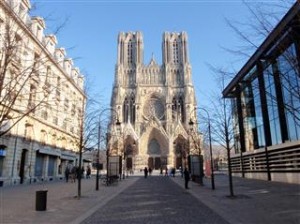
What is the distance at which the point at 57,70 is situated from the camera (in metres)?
37.8

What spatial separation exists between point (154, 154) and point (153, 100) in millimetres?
16835

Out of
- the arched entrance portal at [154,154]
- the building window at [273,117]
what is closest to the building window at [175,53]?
the arched entrance portal at [154,154]

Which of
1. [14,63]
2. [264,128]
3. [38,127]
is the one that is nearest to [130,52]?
[38,127]

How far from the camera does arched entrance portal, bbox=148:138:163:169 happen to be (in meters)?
78.4

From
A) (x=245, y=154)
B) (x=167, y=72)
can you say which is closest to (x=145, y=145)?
(x=167, y=72)

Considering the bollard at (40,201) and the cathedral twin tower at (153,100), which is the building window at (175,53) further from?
the bollard at (40,201)

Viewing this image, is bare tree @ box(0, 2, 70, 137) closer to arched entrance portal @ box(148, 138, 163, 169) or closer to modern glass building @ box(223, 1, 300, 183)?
modern glass building @ box(223, 1, 300, 183)

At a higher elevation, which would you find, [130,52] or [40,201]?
[130,52]

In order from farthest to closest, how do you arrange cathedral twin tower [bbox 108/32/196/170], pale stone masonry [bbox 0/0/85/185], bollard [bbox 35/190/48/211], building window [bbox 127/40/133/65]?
building window [bbox 127/40/133/65], cathedral twin tower [bbox 108/32/196/170], pale stone masonry [bbox 0/0/85/185], bollard [bbox 35/190/48/211]

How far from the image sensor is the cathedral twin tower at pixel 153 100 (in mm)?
76562

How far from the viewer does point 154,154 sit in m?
78.6

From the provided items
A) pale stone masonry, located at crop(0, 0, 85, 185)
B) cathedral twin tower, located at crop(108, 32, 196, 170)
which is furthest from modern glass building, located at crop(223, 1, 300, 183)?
cathedral twin tower, located at crop(108, 32, 196, 170)

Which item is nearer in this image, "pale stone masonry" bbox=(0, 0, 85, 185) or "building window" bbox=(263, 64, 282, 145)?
"pale stone masonry" bbox=(0, 0, 85, 185)

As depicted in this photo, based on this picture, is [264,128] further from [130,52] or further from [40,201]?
[130,52]
